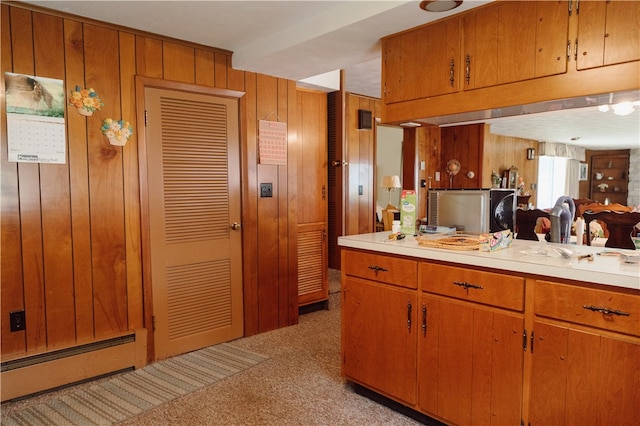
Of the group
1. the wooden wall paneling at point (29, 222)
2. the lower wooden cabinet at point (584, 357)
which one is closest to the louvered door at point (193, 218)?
Answer: the wooden wall paneling at point (29, 222)

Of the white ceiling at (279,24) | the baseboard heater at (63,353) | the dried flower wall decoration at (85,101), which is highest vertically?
the white ceiling at (279,24)

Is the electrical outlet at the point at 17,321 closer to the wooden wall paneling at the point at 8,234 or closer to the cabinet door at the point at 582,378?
the wooden wall paneling at the point at 8,234

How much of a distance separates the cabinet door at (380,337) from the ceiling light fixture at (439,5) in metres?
1.41

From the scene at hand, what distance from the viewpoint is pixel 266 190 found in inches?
133

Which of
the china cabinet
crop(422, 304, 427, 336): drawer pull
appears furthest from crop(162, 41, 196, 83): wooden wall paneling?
the china cabinet

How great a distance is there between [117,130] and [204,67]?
2.57 feet

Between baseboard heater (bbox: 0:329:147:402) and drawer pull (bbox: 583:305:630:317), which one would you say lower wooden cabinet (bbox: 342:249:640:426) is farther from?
baseboard heater (bbox: 0:329:147:402)

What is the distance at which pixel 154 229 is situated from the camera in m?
2.83

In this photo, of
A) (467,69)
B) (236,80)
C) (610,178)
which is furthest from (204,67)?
(610,178)

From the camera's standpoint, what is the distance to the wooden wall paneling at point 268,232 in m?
3.33

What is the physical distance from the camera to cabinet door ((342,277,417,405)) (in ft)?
Result: 6.97

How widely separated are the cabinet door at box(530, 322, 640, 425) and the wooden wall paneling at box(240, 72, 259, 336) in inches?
85.6

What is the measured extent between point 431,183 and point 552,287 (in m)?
5.68

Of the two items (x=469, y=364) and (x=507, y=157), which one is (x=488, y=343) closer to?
(x=469, y=364)
